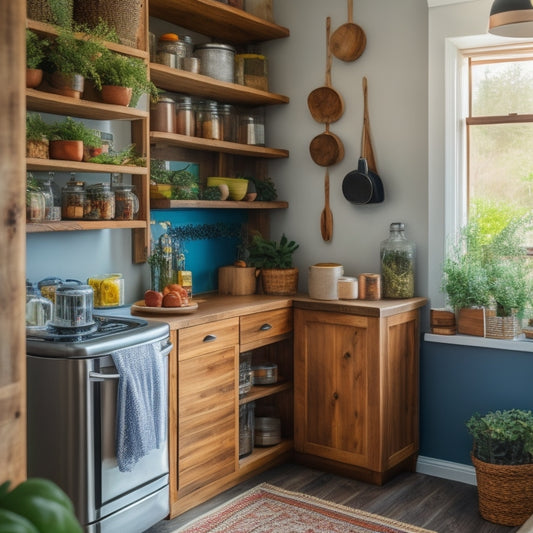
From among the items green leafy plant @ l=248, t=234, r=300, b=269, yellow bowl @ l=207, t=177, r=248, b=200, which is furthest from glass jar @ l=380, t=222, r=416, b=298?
yellow bowl @ l=207, t=177, r=248, b=200

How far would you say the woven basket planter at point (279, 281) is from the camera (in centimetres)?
396

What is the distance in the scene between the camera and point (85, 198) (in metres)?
3.08

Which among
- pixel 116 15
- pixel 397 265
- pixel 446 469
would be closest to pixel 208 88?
pixel 116 15

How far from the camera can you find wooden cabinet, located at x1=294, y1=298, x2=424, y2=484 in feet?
11.7

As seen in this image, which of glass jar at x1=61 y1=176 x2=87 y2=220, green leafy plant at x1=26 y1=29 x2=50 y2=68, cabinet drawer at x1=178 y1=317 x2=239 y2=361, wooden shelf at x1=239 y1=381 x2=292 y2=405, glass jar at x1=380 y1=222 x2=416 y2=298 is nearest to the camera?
green leafy plant at x1=26 y1=29 x2=50 y2=68

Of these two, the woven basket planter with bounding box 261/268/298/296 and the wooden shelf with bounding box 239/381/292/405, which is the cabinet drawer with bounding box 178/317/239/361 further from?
the woven basket planter with bounding box 261/268/298/296

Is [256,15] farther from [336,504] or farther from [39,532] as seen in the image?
[39,532]

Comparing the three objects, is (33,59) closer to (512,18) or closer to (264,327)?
(264,327)

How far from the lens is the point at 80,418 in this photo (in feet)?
8.35

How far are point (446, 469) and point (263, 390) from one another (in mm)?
1061

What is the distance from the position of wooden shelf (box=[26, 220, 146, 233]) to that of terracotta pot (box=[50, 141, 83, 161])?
27 centimetres

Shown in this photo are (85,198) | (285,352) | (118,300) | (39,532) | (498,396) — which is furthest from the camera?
(285,352)

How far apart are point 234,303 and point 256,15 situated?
1.76 meters

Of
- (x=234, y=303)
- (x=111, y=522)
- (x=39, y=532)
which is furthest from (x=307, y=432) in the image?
(x=39, y=532)
